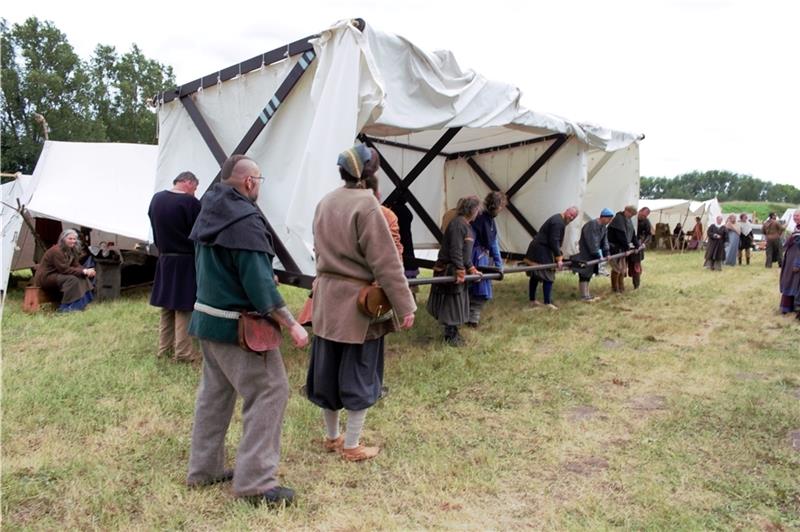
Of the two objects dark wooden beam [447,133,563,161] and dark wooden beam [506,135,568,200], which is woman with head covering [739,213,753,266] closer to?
dark wooden beam [506,135,568,200]

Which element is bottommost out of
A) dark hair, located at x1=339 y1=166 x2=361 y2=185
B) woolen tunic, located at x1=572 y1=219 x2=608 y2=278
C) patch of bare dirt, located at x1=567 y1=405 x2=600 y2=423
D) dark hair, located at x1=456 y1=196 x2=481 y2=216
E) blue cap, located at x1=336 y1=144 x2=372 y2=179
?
patch of bare dirt, located at x1=567 y1=405 x2=600 y2=423

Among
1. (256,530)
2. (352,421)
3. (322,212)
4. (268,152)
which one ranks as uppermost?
(268,152)

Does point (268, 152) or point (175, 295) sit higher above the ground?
point (268, 152)

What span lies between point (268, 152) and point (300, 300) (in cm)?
362

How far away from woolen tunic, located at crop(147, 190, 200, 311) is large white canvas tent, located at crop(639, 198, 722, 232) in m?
20.1

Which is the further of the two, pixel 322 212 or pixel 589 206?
pixel 589 206

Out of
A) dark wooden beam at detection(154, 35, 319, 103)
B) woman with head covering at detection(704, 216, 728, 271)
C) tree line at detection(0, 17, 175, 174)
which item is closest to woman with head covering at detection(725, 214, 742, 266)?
woman with head covering at detection(704, 216, 728, 271)

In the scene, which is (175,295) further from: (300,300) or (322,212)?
(300,300)

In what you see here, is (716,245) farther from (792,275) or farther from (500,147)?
(500,147)

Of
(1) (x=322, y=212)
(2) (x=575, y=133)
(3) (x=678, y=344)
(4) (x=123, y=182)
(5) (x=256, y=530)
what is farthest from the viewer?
Answer: (4) (x=123, y=182)

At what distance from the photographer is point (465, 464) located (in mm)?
2855

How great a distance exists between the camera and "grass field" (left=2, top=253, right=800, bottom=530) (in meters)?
2.39

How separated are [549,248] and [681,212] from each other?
17.1 meters

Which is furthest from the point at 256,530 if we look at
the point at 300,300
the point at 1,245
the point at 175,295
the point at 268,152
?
the point at 1,245
